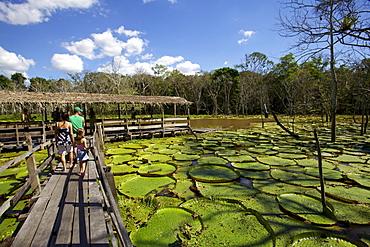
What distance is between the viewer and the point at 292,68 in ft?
90.7

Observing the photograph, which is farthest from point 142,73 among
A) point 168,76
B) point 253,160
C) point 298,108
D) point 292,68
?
point 298,108

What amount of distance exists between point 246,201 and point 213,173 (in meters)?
1.44

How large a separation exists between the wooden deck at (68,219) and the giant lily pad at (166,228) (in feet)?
1.49

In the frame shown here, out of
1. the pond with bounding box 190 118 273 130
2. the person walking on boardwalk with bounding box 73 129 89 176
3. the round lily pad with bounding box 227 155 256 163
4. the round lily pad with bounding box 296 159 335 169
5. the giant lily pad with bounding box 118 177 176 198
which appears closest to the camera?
the person walking on boardwalk with bounding box 73 129 89 176

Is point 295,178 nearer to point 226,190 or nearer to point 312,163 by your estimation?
point 312,163

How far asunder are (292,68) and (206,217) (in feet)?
104

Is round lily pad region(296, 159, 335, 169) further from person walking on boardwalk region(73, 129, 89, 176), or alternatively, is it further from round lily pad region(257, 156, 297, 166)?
person walking on boardwalk region(73, 129, 89, 176)

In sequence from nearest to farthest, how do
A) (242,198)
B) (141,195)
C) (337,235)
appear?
(337,235)
(242,198)
(141,195)

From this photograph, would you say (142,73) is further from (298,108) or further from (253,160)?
(298,108)

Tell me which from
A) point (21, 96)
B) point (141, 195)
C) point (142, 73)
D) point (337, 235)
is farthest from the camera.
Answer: point (142, 73)

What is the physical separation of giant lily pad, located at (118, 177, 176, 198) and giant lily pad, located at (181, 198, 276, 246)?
98cm

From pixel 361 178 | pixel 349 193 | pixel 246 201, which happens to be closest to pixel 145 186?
pixel 246 201

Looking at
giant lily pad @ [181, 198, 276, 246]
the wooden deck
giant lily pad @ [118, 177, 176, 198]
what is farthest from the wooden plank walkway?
giant lily pad @ [181, 198, 276, 246]

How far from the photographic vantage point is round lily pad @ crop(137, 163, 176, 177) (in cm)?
478
